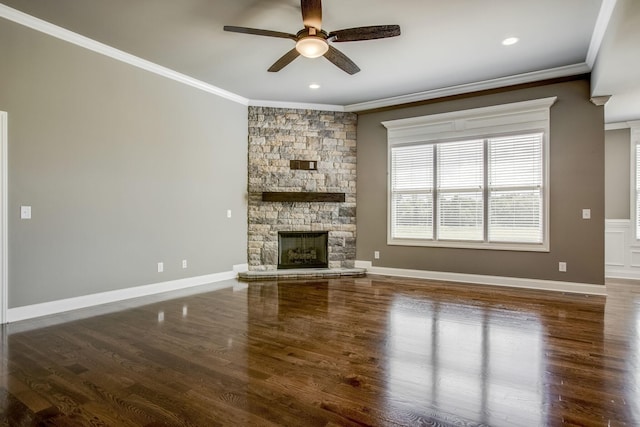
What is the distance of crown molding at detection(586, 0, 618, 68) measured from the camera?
3195 mm

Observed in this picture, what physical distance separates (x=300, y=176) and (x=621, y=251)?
583 centimetres

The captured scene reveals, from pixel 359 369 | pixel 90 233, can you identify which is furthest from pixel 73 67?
pixel 359 369

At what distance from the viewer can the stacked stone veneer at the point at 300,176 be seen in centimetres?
615

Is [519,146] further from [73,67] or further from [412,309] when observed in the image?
[73,67]

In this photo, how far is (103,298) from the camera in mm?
Answer: 4137

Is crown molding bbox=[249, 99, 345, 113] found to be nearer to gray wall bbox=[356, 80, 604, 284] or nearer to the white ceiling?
the white ceiling

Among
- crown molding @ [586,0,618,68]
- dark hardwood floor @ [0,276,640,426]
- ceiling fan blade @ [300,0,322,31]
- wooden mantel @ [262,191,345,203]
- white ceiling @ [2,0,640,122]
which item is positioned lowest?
dark hardwood floor @ [0,276,640,426]

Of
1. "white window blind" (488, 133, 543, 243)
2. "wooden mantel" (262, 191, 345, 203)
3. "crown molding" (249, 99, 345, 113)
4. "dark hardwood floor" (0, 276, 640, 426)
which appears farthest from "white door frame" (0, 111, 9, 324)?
"white window blind" (488, 133, 543, 243)

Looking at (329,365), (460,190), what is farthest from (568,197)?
(329,365)

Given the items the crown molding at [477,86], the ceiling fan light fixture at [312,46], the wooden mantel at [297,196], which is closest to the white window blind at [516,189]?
the crown molding at [477,86]

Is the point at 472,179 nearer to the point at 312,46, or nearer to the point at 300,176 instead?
the point at 300,176

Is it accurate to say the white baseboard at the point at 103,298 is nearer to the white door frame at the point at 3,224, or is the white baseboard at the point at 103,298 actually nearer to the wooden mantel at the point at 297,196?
the white door frame at the point at 3,224

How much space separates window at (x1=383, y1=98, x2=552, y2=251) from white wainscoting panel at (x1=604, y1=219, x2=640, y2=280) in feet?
7.15

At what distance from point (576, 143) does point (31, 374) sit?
6.32m
